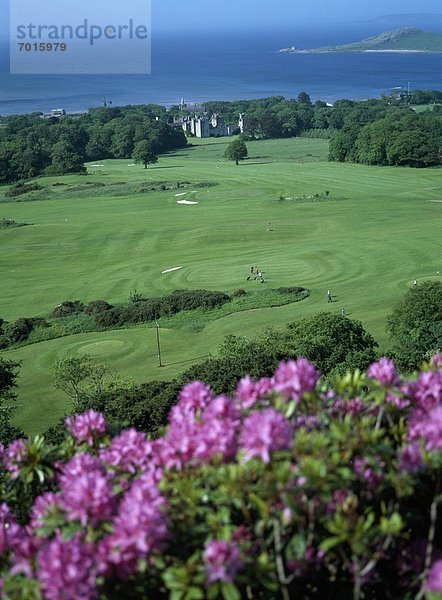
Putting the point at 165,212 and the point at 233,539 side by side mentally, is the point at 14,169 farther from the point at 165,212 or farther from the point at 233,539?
the point at 233,539

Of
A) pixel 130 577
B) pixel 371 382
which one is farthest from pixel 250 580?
pixel 371 382

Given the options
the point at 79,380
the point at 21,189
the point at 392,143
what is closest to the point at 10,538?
the point at 79,380

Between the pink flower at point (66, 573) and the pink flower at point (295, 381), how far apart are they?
1.88 meters

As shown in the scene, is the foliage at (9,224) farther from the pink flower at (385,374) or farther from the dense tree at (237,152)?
the pink flower at (385,374)

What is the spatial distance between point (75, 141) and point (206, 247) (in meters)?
62.6

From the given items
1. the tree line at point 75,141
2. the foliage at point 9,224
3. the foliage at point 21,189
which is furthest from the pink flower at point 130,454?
the tree line at point 75,141

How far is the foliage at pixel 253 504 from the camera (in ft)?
15.2

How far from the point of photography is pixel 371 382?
19.9ft

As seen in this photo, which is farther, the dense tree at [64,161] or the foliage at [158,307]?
the dense tree at [64,161]

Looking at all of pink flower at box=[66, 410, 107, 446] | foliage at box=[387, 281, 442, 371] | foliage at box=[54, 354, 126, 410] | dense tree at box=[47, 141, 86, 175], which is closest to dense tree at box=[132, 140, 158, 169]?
dense tree at box=[47, 141, 86, 175]

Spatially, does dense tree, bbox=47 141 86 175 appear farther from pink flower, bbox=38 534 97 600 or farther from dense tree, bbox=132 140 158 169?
pink flower, bbox=38 534 97 600

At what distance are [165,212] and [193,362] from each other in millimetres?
39229

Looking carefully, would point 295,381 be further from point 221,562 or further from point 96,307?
point 96,307

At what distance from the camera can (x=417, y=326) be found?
2841 centimetres
